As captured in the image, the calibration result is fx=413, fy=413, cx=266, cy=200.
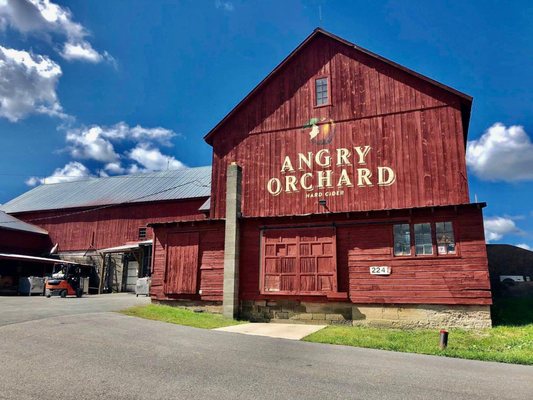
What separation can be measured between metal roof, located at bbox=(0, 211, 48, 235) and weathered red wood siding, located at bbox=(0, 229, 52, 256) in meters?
0.33

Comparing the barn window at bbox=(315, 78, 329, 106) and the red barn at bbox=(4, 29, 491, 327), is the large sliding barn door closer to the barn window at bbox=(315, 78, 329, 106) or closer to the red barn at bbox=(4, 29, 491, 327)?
the red barn at bbox=(4, 29, 491, 327)

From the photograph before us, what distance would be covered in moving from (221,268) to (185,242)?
7.40 ft

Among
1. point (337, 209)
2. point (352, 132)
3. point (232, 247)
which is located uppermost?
point (352, 132)

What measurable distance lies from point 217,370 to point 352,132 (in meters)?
13.9

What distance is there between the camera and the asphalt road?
22.2ft

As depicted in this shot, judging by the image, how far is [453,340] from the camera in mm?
12773

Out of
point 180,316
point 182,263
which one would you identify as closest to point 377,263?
point 180,316

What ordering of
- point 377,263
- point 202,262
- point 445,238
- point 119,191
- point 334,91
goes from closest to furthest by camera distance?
point 445,238 → point 377,263 → point 202,262 → point 334,91 → point 119,191

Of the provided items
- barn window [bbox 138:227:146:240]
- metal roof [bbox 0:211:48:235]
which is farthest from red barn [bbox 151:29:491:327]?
metal roof [bbox 0:211:48:235]

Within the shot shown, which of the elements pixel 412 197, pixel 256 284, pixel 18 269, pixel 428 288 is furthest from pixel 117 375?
pixel 18 269

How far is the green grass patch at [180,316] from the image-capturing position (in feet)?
49.1

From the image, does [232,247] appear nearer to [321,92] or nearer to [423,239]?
[423,239]

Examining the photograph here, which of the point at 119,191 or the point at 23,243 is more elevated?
the point at 119,191

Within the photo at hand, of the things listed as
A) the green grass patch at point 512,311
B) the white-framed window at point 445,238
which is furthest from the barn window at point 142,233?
the green grass patch at point 512,311
